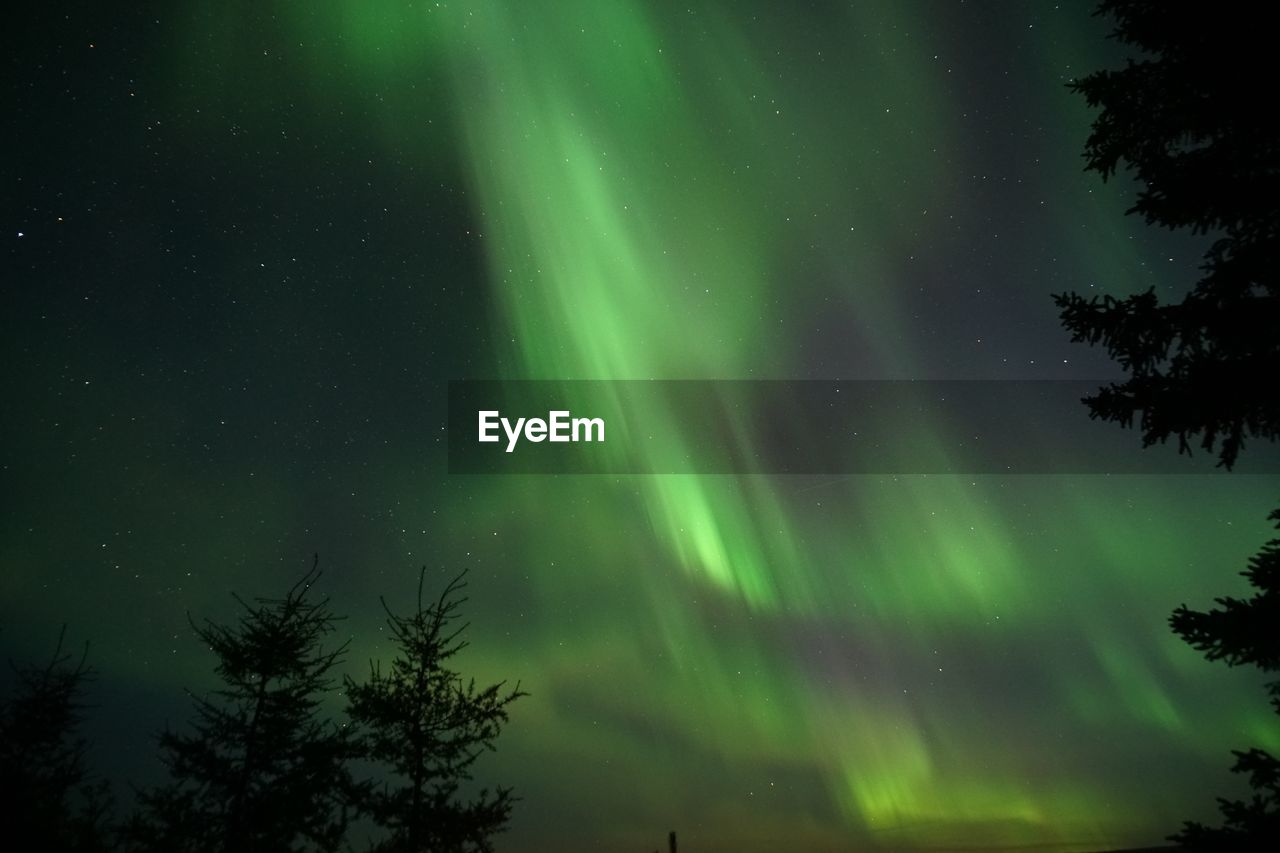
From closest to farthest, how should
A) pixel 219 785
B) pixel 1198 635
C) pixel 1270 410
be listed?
1. pixel 1198 635
2. pixel 1270 410
3. pixel 219 785

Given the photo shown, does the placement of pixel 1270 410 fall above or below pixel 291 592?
below

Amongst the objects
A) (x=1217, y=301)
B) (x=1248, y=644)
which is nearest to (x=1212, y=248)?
(x=1217, y=301)

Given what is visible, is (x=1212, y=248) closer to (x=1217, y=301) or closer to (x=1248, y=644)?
(x=1217, y=301)

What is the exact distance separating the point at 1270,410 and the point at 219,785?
51.6 feet

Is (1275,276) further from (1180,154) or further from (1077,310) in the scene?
(1180,154)

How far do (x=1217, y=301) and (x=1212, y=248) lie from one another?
0.43 metres

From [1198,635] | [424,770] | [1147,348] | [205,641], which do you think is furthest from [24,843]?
[1147,348]

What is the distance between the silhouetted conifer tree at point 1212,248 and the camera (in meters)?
4.67

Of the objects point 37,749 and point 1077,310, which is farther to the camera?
point 37,749

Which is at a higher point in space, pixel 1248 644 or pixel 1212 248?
pixel 1212 248

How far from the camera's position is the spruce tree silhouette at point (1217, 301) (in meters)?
4.35

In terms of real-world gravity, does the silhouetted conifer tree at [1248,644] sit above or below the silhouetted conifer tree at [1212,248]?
below

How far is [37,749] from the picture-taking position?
48.7ft

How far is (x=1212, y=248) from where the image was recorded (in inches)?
196
